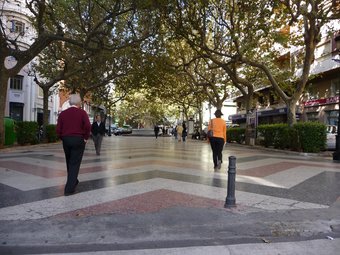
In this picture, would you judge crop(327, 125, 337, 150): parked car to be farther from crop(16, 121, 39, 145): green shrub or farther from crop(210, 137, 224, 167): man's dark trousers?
crop(16, 121, 39, 145): green shrub

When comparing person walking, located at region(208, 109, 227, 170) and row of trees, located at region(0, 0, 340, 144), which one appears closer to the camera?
person walking, located at region(208, 109, 227, 170)

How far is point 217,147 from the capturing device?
1076 centimetres

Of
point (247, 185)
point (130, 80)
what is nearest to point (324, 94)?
point (130, 80)

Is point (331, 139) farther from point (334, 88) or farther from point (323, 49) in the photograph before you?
point (323, 49)

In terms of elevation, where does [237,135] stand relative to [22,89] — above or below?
below

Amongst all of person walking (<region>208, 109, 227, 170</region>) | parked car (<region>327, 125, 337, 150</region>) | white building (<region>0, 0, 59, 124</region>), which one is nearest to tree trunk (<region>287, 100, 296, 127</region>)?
parked car (<region>327, 125, 337, 150</region>)

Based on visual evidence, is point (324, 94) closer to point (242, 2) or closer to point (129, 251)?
point (242, 2)

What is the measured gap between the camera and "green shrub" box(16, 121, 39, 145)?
794 inches

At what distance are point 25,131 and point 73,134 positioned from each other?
48.5 feet

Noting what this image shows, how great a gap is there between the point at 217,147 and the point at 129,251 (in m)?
6.78

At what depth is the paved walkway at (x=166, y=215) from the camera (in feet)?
14.8

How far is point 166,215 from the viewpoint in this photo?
5.55 metres

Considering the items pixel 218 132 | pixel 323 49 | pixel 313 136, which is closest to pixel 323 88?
pixel 323 49

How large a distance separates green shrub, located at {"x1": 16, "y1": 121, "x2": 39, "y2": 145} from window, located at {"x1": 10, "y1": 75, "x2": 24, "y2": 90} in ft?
56.9
